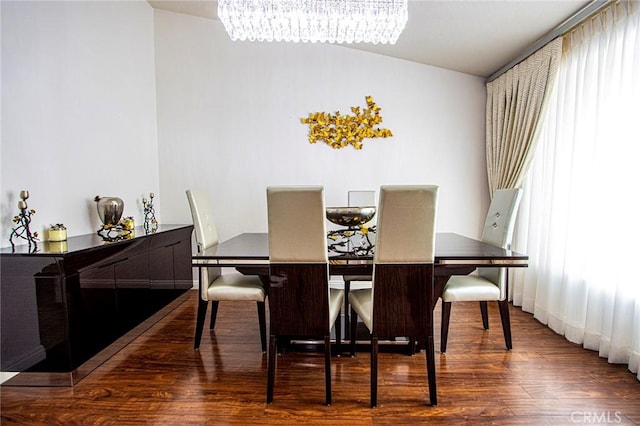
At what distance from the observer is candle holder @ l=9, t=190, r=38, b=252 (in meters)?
2.15

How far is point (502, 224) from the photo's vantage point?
2490 millimetres

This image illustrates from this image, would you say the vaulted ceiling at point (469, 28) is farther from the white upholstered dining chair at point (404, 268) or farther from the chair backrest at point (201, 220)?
the chair backrest at point (201, 220)

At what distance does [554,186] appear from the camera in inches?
114

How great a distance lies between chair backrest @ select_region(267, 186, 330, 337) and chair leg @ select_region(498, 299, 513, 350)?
1333mm

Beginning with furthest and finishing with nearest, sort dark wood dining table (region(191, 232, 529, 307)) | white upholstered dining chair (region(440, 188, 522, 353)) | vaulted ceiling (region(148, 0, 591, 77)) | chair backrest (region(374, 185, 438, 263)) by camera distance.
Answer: vaulted ceiling (region(148, 0, 591, 77)) → white upholstered dining chair (region(440, 188, 522, 353)) → dark wood dining table (region(191, 232, 529, 307)) → chair backrest (region(374, 185, 438, 263))

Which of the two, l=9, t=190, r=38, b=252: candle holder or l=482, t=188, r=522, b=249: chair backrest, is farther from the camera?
l=482, t=188, r=522, b=249: chair backrest

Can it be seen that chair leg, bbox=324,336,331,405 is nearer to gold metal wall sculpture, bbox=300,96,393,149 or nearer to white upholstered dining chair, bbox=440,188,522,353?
white upholstered dining chair, bbox=440,188,522,353

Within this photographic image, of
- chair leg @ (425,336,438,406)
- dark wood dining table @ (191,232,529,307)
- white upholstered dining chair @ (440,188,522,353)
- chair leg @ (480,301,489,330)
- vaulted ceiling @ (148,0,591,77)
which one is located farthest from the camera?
chair leg @ (480,301,489,330)

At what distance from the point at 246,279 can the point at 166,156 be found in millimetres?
2201

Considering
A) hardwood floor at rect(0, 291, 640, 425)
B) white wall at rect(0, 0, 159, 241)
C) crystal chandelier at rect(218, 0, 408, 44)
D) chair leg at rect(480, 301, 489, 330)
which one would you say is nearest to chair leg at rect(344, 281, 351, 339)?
hardwood floor at rect(0, 291, 640, 425)

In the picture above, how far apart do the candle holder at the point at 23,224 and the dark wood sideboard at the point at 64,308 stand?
0.07 m

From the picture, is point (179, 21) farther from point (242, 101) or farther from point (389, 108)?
point (389, 108)

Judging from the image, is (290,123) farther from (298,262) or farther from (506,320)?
(506,320)

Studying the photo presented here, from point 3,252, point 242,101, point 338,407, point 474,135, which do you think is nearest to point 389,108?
point 474,135
